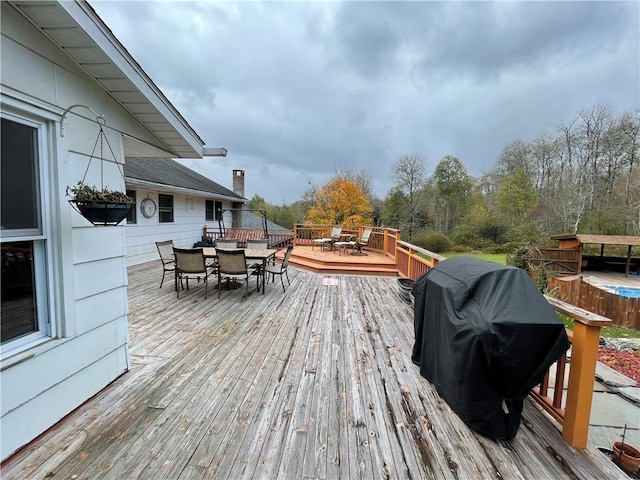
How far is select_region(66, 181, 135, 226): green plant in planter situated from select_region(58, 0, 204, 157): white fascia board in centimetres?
99

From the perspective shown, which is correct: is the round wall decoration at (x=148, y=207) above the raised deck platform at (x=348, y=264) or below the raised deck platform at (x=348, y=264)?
above

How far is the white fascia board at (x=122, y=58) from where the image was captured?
1.73 m

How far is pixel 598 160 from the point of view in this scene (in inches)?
682

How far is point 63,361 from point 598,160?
25.7 metres

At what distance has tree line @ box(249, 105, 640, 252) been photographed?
16.5 metres

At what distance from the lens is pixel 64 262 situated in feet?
6.41

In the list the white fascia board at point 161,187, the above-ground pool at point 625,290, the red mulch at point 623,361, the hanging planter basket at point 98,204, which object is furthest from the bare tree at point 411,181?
the hanging planter basket at point 98,204

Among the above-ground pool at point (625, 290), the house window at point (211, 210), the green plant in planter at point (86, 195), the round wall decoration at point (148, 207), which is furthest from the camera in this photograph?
the house window at point (211, 210)

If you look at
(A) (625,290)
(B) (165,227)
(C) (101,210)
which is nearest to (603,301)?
(A) (625,290)

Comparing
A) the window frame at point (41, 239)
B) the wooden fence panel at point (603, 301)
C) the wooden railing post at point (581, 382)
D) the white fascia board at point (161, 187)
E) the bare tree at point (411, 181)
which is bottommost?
the wooden fence panel at point (603, 301)

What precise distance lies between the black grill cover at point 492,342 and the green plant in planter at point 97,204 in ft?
8.62

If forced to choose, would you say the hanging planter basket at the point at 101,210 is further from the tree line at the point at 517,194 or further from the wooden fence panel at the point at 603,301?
the tree line at the point at 517,194

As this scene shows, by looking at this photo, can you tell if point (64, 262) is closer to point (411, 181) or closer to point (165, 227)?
point (165, 227)

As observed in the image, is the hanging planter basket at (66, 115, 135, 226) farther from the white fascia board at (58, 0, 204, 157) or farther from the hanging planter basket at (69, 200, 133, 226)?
the white fascia board at (58, 0, 204, 157)
